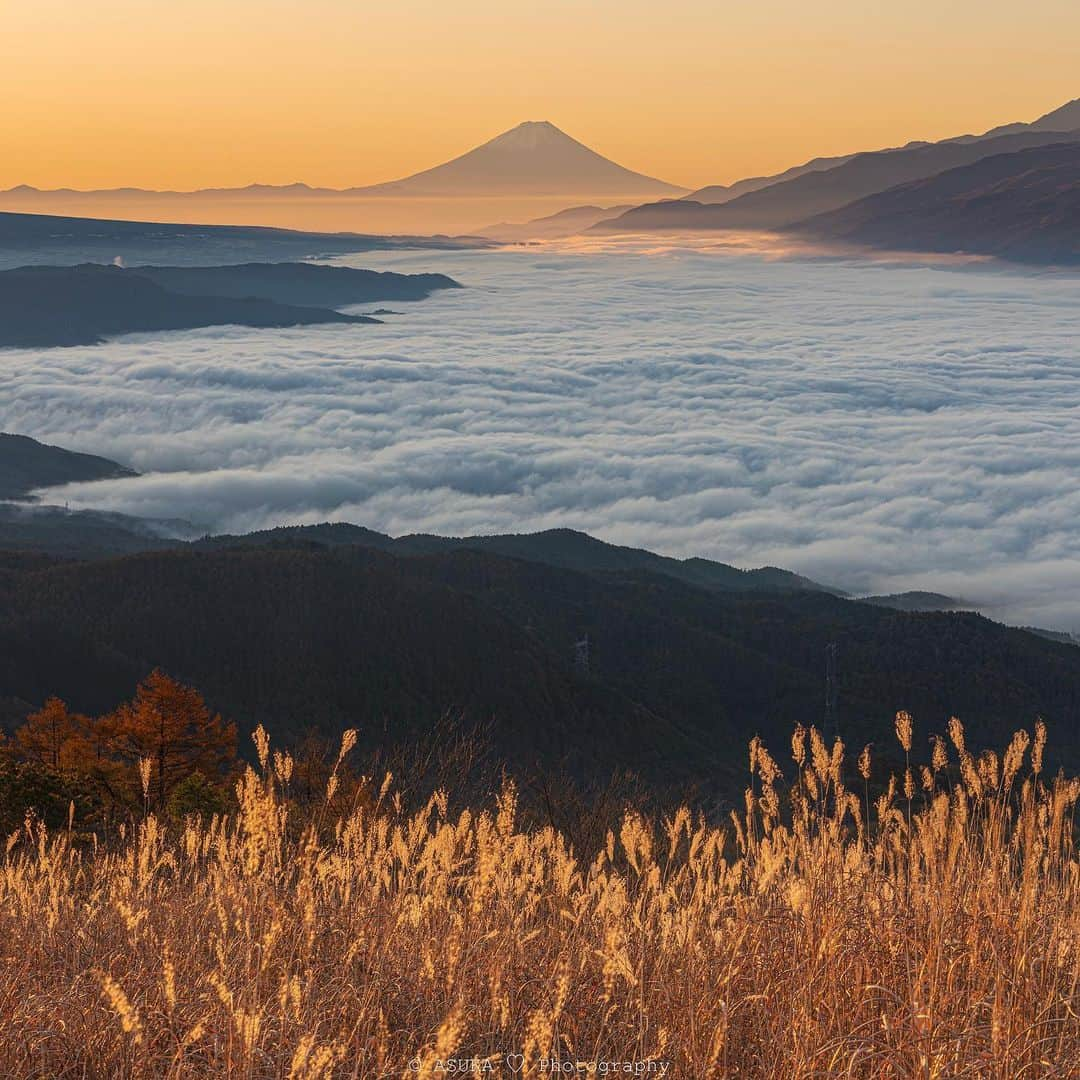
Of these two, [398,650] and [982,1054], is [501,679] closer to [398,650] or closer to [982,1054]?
[398,650]

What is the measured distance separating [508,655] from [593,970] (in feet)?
411

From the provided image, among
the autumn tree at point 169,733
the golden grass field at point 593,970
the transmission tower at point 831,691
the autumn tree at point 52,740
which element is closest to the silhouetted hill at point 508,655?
the transmission tower at point 831,691

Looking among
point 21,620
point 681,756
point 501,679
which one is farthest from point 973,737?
point 21,620

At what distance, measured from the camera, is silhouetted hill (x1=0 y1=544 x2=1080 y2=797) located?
112188mm

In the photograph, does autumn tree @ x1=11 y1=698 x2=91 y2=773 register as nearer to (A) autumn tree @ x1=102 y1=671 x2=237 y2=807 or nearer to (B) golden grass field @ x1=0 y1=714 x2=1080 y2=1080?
(A) autumn tree @ x1=102 y1=671 x2=237 y2=807

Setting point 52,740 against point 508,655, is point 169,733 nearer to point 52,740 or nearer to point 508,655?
point 52,740

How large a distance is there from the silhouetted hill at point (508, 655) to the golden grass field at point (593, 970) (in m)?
83.0

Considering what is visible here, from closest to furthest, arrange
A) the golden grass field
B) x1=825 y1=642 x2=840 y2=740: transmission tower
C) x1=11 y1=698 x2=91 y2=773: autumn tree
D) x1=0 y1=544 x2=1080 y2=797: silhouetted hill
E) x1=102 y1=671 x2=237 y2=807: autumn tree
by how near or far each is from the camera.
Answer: the golden grass field
x1=11 y1=698 x2=91 y2=773: autumn tree
x1=102 y1=671 x2=237 y2=807: autumn tree
x1=825 y1=642 x2=840 y2=740: transmission tower
x1=0 y1=544 x2=1080 y2=797: silhouetted hill

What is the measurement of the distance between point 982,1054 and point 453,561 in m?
168

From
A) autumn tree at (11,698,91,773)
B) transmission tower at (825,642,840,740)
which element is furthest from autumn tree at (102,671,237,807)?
transmission tower at (825,642,840,740)

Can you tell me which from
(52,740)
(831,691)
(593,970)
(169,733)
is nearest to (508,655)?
(831,691)

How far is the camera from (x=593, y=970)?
6.08 metres

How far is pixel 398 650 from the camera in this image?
12588 cm

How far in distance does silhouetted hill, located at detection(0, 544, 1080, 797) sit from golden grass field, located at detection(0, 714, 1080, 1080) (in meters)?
83.0
